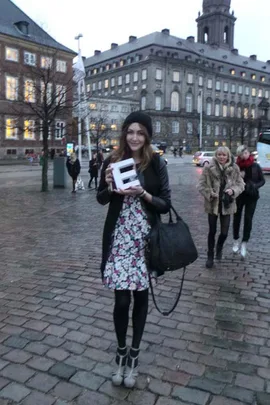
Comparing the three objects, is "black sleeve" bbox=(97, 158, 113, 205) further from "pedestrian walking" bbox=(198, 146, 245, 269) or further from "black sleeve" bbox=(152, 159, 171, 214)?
"pedestrian walking" bbox=(198, 146, 245, 269)

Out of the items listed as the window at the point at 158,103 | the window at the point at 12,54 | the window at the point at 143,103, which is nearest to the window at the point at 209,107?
the window at the point at 158,103

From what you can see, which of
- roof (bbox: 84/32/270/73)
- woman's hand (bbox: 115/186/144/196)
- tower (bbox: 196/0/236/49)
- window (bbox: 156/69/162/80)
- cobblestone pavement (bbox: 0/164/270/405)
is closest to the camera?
woman's hand (bbox: 115/186/144/196)

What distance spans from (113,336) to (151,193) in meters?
1.61

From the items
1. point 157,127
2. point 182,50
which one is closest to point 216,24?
point 182,50

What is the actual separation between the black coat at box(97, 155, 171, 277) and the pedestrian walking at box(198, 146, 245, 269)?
3281mm

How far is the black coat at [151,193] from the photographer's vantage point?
3.08 meters

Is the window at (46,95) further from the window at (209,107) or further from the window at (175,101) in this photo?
the window at (209,107)

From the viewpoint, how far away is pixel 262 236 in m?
8.66

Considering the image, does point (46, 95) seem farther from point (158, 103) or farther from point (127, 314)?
point (158, 103)

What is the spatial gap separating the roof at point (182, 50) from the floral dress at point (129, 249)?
96023 mm

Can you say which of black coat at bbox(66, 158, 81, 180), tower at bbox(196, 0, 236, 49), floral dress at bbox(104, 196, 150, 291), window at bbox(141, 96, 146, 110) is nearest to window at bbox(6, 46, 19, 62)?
black coat at bbox(66, 158, 81, 180)

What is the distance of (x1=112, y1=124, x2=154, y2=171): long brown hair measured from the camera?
10.3 feet

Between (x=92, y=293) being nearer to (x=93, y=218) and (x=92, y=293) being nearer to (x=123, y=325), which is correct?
(x=123, y=325)

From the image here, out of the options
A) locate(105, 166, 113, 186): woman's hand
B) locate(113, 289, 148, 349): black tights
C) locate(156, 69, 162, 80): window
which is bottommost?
locate(113, 289, 148, 349): black tights
